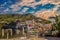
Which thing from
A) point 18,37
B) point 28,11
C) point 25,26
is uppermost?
point 28,11

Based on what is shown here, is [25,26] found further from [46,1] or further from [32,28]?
[46,1]

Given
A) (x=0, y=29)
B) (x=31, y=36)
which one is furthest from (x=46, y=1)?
(x=0, y=29)

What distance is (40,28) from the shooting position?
1.50m

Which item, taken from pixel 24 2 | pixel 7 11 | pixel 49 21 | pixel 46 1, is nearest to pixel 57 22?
pixel 49 21

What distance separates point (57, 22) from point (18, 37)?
0.39 meters

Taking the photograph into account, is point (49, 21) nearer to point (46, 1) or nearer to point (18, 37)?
point (46, 1)

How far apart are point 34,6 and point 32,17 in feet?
0.36

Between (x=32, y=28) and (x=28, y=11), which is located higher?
(x=28, y=11)

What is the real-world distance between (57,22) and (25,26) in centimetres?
30

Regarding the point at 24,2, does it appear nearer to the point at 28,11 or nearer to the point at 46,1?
the point at 28,11

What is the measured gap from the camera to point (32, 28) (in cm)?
150

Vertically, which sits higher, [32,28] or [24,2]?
[24,2]

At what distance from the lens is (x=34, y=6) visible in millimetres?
1540

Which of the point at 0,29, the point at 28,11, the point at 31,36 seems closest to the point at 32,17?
the point at 28,11
